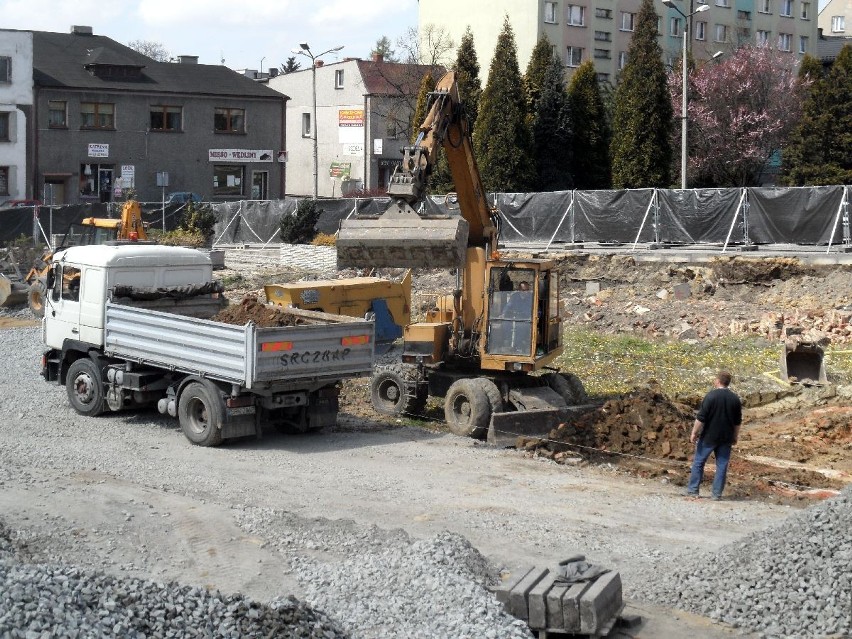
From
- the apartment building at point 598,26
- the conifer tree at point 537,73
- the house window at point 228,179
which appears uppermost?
the apartment building at point 598,26

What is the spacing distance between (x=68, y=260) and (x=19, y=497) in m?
6.20

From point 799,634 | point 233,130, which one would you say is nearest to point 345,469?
point 799,634

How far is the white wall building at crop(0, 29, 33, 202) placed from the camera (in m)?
50.7

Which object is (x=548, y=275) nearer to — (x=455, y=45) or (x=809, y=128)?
(x=809, y=128)

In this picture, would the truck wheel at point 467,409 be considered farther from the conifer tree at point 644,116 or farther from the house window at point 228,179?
the house window at point 228,179

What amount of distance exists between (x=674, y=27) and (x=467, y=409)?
2344 inches

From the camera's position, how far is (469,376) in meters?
17.2

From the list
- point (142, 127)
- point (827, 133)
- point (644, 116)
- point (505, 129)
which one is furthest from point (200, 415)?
point (142, 127)

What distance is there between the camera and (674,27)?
2800 inches

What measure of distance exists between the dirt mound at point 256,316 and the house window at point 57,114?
38.9 m

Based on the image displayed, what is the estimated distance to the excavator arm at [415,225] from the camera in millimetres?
16328

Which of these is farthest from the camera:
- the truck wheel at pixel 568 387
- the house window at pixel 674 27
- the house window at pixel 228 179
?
the house window at pixel 674 27

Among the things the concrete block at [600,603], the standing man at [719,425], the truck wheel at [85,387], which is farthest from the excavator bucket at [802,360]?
the concrete block at [600,603]

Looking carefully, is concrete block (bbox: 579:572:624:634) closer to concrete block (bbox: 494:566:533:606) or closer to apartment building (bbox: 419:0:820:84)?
concrete block (bbox: 494:566:533:606)
